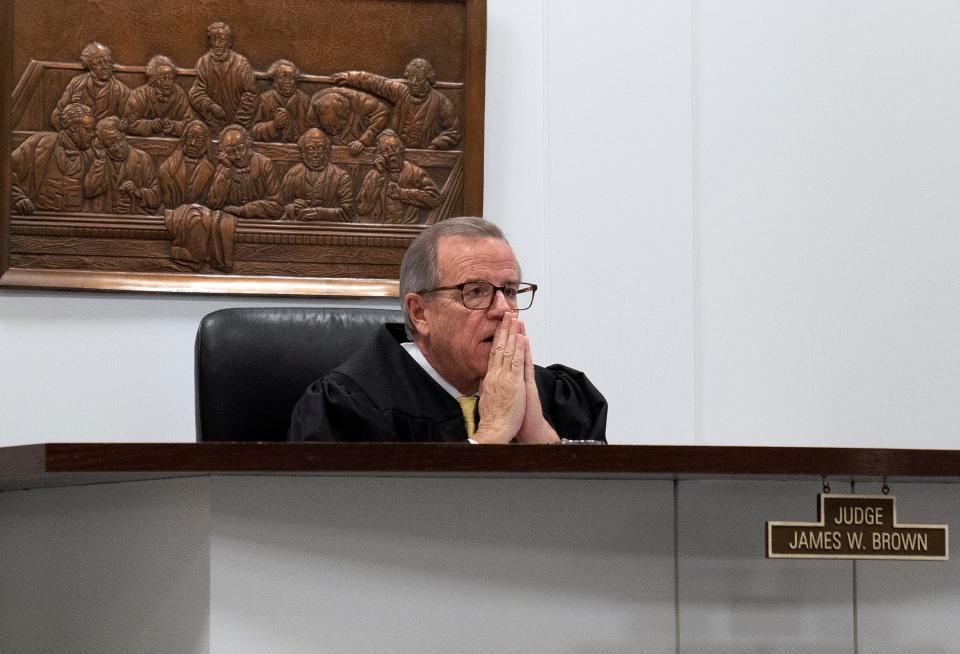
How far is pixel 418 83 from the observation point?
12.6 ft

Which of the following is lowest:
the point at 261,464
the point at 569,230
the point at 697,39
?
the point at 261,464

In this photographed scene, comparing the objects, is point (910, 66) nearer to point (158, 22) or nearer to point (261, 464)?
point (158, 22)

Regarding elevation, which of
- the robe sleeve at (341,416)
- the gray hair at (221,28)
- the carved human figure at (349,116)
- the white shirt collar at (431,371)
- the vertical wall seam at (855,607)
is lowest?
the vertical wall seam at (855,607)

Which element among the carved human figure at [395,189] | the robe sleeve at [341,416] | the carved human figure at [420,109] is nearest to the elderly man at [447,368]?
the robe sleeve at [341,416]

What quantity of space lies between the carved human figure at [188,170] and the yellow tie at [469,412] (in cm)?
131

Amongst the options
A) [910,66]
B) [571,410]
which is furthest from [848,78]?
[571,410]

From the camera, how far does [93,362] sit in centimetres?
367

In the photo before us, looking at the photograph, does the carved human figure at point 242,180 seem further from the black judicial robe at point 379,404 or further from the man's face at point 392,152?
the black judicial robe at point 379,404

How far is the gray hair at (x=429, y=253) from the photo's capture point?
294 cm

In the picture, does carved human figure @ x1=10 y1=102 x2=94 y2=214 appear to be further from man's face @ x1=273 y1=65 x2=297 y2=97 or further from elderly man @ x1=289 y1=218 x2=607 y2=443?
elderly man @ x1=289 y1=218 x2=607 y2=443

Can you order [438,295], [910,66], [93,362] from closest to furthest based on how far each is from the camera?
[438,295]
[93,362]
[910,66]

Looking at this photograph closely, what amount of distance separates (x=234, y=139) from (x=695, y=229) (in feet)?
5.00

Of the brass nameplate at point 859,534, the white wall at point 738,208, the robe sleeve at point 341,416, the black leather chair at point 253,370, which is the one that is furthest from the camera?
the white wall at point 738,208

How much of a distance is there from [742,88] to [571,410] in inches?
62.8
